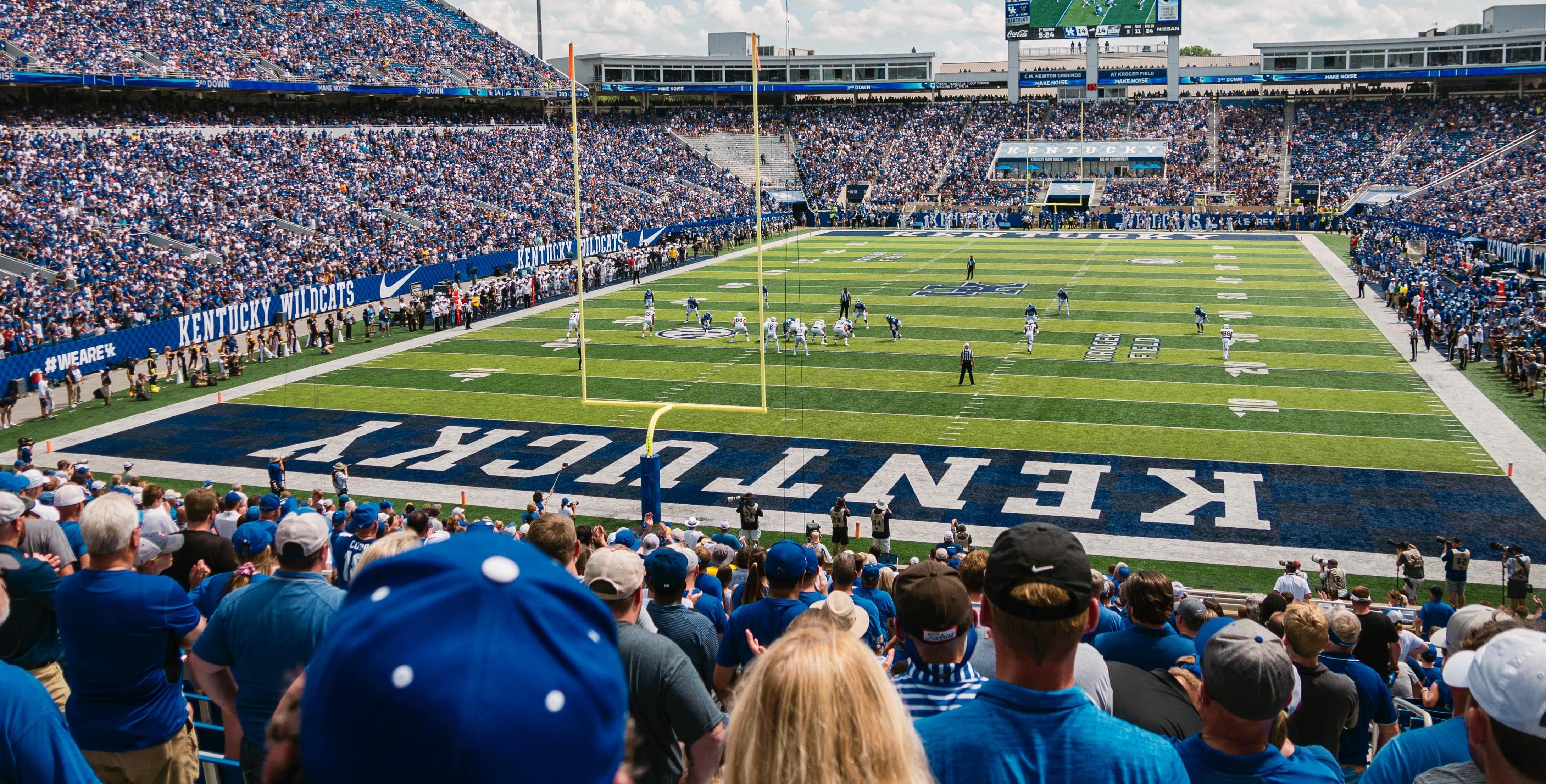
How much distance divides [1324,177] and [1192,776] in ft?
223

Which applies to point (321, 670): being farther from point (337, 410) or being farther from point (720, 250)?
point (720, 250)

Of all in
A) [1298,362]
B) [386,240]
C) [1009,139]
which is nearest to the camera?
[1298,362]

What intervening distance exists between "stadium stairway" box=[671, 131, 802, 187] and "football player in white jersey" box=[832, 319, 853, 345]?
3997 cm

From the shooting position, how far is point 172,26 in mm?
45156

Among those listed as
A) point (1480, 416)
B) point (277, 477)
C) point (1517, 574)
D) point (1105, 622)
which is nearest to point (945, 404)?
point (1480, 416)

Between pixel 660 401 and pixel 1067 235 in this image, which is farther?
pixel 1067 235

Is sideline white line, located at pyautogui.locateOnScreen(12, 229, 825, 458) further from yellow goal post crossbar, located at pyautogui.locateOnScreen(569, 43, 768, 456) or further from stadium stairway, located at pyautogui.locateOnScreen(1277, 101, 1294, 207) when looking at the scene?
stadium stairway, located at pyautogui.locateOnScreen(1277, 101, 1294, 207)

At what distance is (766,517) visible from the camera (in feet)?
54.7

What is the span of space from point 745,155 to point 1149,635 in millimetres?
68959

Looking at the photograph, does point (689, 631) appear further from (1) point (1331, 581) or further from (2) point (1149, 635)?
(1) point (1331, 581)

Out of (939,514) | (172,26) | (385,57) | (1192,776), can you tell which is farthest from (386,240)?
(1192,776)

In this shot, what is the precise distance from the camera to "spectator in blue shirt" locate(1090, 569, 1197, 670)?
5.24 metres

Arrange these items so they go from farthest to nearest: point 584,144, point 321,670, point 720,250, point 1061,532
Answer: point 584,144
point 720,250
point 1061,532
point 321,670

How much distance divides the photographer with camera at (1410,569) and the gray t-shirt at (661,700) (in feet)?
38.3
